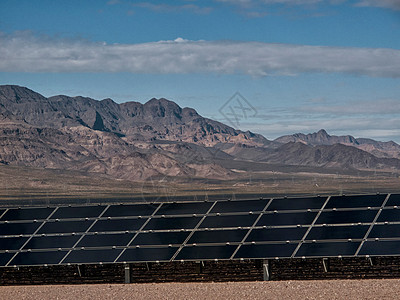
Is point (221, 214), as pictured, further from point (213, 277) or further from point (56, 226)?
point (56, 226)

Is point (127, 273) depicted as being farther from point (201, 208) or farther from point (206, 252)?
point (201, 208)

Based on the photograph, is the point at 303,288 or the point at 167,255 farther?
the point at 167,255

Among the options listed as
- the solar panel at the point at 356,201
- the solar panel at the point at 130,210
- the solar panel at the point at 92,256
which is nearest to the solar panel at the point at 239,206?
the solar panel at the point at 356,201

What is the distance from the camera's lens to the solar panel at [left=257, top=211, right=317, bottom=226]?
93.8 ft

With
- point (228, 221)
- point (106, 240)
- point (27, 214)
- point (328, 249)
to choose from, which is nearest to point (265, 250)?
point (328, 249)

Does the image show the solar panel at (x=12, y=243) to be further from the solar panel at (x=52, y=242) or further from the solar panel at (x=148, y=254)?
the solar panel at (x=148, y=254)

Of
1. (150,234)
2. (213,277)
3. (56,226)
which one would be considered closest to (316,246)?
(213,277)

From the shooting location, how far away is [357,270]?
28.7 m

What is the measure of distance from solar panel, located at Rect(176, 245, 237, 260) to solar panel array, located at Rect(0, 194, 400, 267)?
0.13ft

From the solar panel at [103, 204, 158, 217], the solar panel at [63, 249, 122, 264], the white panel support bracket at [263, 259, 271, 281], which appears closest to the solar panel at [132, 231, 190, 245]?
the solar panel at [63, 249, 122, 264]

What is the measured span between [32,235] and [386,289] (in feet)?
49.6

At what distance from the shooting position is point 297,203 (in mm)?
30188

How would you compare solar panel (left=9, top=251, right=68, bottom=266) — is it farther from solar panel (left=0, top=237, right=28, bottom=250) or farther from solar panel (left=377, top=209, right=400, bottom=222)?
solar panel (left=377, top=209, right=400, bottom=222)

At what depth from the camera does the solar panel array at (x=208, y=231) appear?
27000 millimetres
